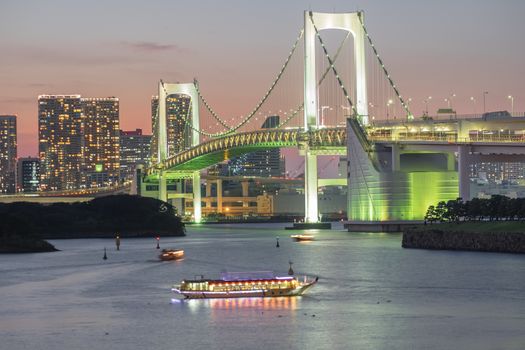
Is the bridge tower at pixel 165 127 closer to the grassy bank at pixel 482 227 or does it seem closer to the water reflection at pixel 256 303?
the grassy bank at pixel 482 227

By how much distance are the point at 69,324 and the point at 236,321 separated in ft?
13.2

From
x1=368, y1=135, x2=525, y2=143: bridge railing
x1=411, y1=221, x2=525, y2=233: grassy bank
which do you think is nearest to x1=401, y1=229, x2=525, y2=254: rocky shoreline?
x1=411, y1=221, x2=525, y2=233: grassy bank

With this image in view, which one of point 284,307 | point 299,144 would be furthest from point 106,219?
point 284,307

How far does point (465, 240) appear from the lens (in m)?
54.0

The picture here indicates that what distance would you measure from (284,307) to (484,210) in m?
26.3

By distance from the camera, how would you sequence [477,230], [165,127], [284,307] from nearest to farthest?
1. [284,307]
2. [477,230]
3. [165,127]

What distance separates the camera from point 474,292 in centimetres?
3641

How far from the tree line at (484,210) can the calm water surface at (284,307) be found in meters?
5.16

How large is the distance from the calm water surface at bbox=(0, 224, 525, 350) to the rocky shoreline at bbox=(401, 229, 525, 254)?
1.24 metres

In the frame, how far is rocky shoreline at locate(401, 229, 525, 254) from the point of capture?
50.3m

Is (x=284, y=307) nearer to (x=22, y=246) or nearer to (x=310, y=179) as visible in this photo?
(x=22, y=246)

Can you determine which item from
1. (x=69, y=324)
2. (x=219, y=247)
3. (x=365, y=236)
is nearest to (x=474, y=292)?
(x=69, y=324)

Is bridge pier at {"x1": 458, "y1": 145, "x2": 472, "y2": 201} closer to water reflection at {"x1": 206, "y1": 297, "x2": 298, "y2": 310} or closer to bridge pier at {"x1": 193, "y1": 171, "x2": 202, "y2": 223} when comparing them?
water reflection at {"x1": 206, "y1": 297, "x2": 298, "y2": 310}

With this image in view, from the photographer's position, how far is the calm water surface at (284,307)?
91.8 feet
